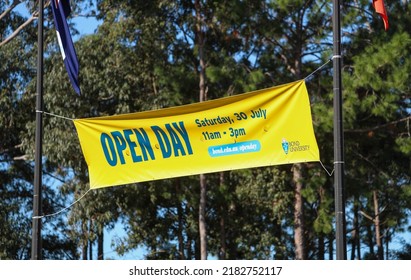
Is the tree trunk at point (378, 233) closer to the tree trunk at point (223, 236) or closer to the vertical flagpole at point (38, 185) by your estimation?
the tree trunk at point (223, 236)

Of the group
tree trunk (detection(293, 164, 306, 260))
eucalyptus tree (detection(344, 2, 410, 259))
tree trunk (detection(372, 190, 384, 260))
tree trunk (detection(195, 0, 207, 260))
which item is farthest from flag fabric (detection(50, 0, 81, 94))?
tree trunk (detection(372, 190, 384, 260))

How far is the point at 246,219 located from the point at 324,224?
4806mm

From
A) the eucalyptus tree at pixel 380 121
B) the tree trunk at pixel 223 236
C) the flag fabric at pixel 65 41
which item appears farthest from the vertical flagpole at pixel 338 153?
the tree trunk at pixel 223 236

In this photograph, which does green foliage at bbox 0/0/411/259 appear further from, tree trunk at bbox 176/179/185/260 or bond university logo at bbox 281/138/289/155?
bond university logo at bbox 281/138/289/155

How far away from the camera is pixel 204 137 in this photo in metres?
14.6

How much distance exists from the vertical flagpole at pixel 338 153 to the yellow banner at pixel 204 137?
1.18 meters

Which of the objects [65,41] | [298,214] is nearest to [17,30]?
[298,214]

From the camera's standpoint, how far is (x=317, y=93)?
2867 centimetres

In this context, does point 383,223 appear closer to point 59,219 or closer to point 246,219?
point 246,219

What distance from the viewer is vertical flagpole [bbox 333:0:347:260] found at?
12.2m

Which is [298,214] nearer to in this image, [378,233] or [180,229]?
[180,229]

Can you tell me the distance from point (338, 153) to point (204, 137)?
2625 millimetres

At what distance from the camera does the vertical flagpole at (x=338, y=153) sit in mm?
12234
